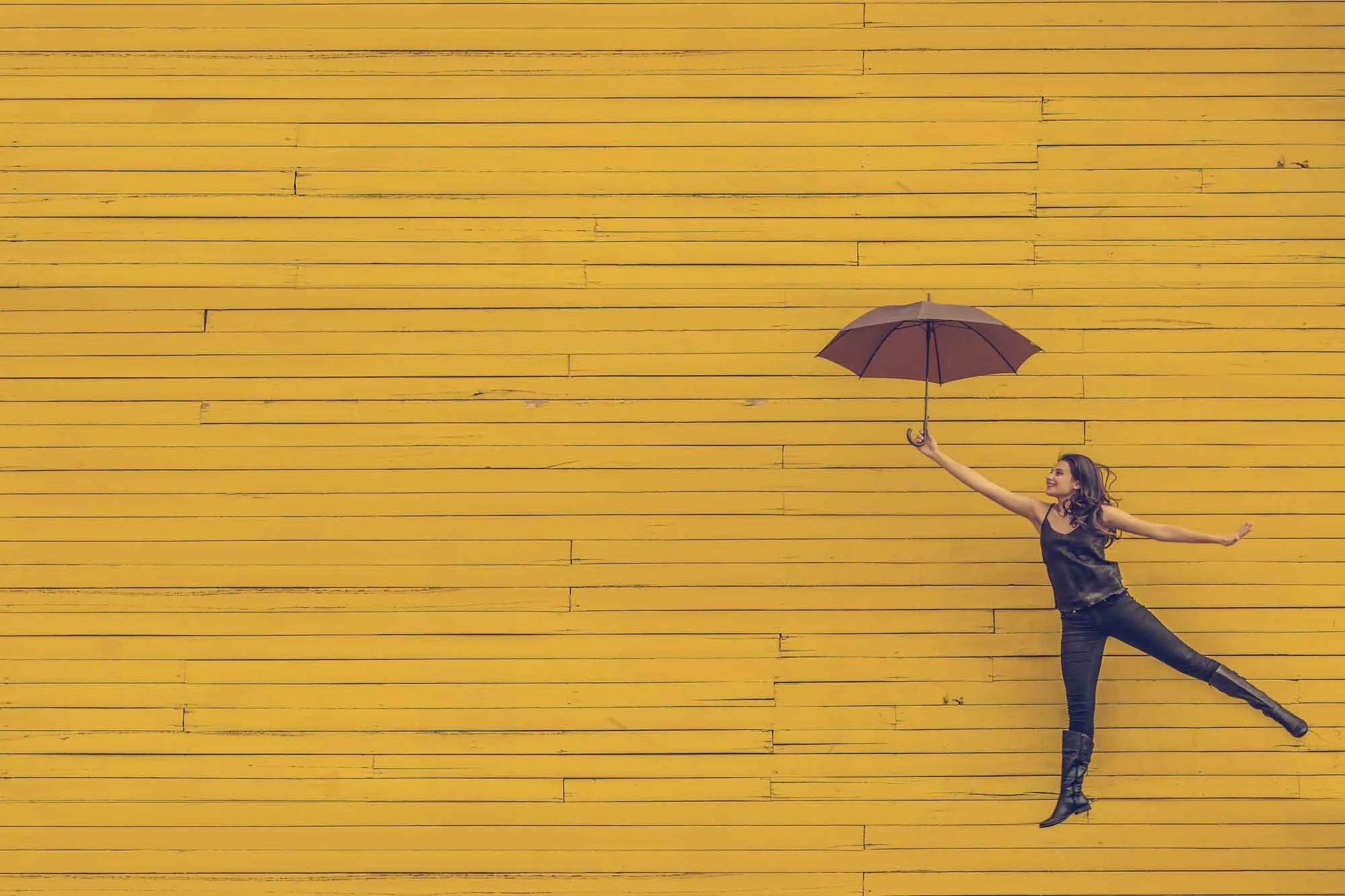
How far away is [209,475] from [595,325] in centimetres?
190

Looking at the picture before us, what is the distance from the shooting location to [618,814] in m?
5.29

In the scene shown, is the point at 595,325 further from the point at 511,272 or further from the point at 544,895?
the point at 544,895

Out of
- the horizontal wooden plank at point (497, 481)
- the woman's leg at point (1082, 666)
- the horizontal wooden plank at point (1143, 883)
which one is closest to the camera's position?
the woman's leg at point (1082, 666)

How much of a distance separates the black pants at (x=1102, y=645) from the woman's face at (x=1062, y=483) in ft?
1.65

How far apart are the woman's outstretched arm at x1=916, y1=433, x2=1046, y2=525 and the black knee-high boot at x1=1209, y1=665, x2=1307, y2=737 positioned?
99 centimetres

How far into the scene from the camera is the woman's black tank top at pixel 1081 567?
4.91 metres

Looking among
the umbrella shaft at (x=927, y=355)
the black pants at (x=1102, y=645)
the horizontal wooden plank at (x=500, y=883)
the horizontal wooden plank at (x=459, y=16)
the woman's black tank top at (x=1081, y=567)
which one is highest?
the horizontal wooden plank at (x=459, y=16)

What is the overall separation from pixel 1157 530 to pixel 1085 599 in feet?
1.33

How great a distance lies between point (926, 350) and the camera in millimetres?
4809

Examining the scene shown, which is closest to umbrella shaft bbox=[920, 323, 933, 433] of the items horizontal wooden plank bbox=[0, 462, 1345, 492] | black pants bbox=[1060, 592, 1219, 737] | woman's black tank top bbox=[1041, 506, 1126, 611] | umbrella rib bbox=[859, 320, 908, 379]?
umbrella rib bbox=[859, 320, 908, 379]

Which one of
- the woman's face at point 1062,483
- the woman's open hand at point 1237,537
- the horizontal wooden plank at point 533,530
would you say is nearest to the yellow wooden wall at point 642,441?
the horizontal wooden plank at point 533,530

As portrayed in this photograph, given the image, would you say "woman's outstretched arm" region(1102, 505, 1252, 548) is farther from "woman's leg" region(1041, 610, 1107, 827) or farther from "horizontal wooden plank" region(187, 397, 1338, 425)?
"horizontal wooden plank" region(187, 397, 1338, 425)

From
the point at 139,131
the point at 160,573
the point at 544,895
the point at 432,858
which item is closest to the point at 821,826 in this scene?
the point at 544,895

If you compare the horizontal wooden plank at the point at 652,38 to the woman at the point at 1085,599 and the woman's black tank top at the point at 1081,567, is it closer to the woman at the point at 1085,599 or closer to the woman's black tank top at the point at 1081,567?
the woman at the point at 1085,599
